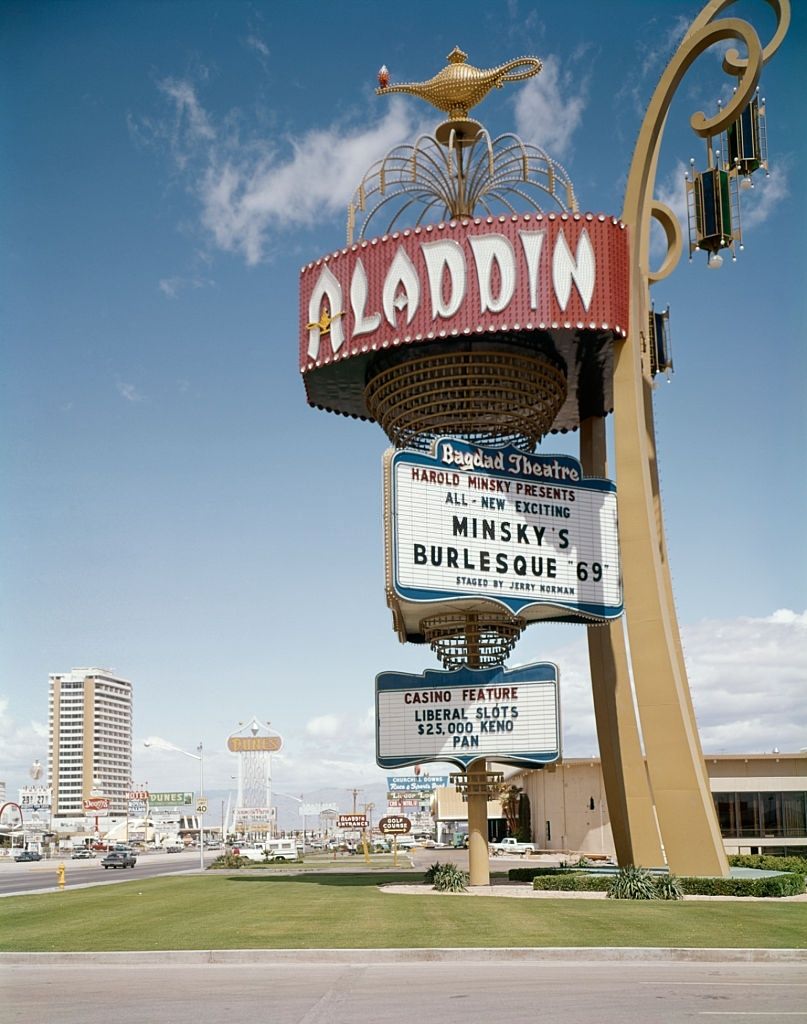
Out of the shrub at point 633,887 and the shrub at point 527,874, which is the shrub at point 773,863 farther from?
the shrub at point 633,887

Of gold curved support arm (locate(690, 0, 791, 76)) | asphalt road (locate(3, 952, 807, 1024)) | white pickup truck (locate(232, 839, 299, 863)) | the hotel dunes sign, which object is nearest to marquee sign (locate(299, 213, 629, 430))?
gold curved support arm (locate(690, 0, 791, 76))

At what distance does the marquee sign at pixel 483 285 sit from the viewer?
32.1 metres

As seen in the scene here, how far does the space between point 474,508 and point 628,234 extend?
31.6ft

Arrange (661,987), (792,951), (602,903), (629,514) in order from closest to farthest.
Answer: (661,987) < (792,951) < (602,903) < (629,514)

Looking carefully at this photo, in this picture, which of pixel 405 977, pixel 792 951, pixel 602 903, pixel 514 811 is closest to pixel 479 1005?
pixel 405 977

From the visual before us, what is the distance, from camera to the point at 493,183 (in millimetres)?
36219

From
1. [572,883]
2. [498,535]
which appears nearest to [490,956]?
[572,883]

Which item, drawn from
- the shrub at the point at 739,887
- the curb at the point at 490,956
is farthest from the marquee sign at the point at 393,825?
the curb at the point at 490,956

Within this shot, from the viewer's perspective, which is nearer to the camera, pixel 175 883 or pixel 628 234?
pixel 628 234

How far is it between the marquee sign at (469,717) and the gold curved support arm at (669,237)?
13225mm

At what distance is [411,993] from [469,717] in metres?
17.2

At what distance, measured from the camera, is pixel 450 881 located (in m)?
31.5

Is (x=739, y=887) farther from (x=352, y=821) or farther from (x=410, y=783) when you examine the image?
(x=410, y=783)

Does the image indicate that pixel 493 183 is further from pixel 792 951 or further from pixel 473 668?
pixel 792 951
